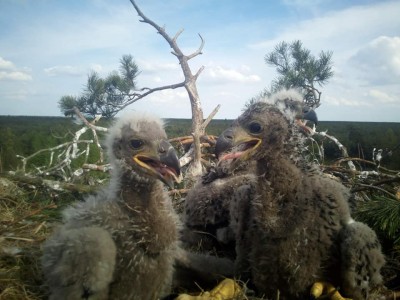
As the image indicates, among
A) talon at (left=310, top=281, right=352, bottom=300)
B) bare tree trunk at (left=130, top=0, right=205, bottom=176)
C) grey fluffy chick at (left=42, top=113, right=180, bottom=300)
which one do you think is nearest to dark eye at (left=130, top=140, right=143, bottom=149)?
grey fluffy chick at (left=42, top=113, right=180, bottom=300)

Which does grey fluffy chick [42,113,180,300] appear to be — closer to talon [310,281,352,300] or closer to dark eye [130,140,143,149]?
dark eye [130,140,143,149]

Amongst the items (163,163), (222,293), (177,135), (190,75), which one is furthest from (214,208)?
(177,135)

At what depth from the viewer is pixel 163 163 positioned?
7.25ft

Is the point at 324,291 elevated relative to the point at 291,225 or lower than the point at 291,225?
lower

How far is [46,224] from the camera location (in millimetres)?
3080

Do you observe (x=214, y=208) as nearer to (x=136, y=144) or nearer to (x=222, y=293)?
(x=222, y=293)

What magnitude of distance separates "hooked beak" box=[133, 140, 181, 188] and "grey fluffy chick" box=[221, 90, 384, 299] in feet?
1.43

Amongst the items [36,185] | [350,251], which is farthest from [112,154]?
[36,185]

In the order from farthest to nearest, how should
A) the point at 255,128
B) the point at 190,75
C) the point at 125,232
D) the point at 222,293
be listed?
the point at 190,75 < the point at 255,128 < the point at 222,293 < the point at 125,232

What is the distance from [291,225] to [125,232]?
A: 1.03 m

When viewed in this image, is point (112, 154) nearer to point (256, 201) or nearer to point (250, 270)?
point (256, 201)

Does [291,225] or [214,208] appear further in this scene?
[214,208]

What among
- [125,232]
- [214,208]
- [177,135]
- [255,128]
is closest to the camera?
[125,232]

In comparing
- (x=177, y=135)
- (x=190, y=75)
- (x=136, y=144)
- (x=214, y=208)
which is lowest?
(x=214, y=208)
